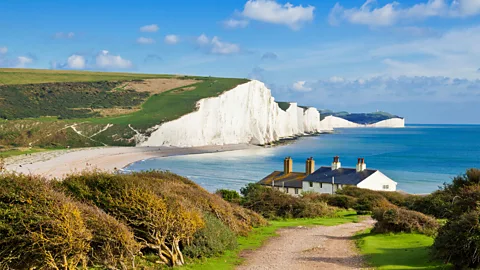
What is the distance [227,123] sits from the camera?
117562 millimetres

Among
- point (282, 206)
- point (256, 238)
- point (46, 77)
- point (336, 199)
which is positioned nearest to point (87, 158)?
point (336, 199)

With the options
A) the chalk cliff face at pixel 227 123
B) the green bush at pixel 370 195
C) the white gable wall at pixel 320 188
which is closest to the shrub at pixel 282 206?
the green bush at pixel 370 195

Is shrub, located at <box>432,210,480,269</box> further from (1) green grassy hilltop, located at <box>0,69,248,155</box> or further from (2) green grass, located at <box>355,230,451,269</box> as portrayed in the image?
(1) green grassy hilltop, located at <box>0,69,248,155</box>

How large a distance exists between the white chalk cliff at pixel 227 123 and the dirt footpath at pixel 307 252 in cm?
8207

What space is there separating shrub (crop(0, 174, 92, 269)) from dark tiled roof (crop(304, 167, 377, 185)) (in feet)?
101

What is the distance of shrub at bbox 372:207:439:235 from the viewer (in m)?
19.9

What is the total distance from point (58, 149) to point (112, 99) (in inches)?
1655

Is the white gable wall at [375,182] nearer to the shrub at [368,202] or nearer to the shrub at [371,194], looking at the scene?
the shrub at [371,194]

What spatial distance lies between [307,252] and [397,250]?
3097 mm

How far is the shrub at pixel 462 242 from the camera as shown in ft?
40.8

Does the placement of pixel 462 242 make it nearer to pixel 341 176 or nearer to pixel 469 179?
pixel 469 179

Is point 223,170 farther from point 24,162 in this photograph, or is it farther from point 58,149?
point 58,149

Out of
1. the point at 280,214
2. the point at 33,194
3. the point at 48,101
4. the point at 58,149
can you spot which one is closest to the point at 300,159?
the point at 58,149

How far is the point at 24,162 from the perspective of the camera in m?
65.1
